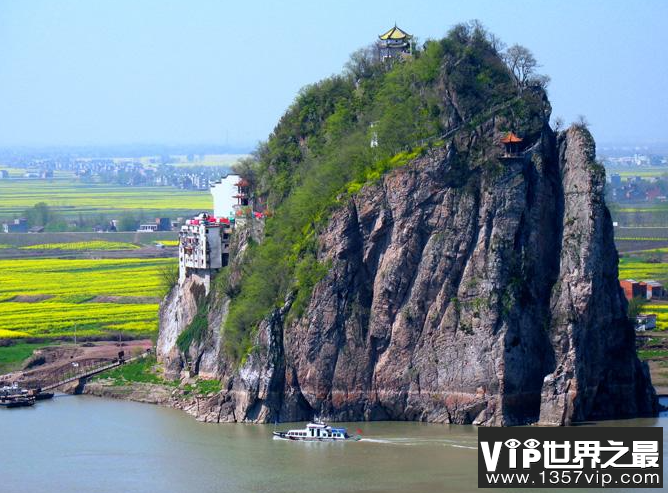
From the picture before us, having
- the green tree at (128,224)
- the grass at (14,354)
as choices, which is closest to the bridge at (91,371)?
the grass at (14,354)

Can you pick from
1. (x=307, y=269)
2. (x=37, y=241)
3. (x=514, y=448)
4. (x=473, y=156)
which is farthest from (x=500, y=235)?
(x=37, y=241)

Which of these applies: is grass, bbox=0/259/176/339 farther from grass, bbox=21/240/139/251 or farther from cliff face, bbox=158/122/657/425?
cliff face, bbox=158/122/657/425

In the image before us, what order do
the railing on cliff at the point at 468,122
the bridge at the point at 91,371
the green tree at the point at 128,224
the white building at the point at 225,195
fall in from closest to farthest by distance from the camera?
the railing on cliff at the point at 468,122
the bridge at the point at 91,371
the white building at the point at 225,195
the green tree at the point at 128,224

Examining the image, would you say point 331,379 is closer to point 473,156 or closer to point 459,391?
point 459,391

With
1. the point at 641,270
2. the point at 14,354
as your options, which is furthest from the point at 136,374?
Result: the point at 641,270

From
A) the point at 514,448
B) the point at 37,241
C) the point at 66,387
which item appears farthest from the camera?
the point at 37,241

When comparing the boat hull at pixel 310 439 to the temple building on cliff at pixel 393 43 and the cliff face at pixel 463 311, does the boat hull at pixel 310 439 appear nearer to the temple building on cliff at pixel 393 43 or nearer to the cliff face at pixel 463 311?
the cliff face at pixel 463 311

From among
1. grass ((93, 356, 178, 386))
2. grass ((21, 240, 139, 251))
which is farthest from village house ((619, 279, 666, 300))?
grass ((21, 240, 139, 251))
